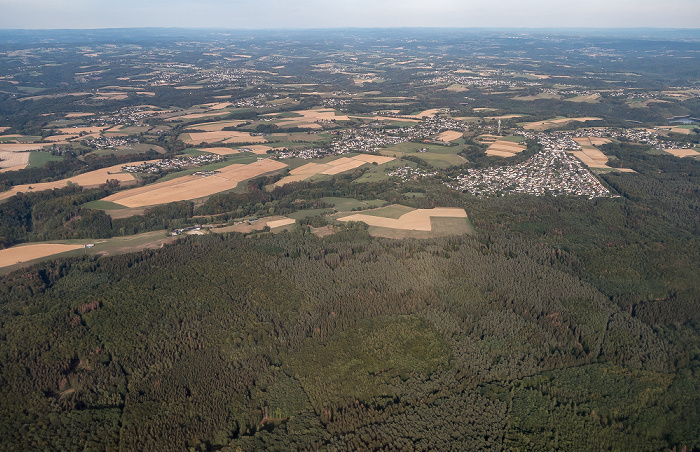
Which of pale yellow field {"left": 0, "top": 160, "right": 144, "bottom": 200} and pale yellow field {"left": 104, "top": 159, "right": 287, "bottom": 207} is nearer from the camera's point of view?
pale yellow field {"left": 104, "top": 159, "right": 287, "bottom": 207}

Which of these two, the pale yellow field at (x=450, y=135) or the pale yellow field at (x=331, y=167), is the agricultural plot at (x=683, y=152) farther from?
the pale yellow field at (x=331, y=167)

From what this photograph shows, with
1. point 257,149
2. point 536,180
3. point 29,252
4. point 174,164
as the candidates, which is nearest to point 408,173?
point 536,180

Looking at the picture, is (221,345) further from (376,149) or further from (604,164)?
(604,164)

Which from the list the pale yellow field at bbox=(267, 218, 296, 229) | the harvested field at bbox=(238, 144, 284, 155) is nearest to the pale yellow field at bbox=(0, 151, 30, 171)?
the harvested field at bbox=(238, 144, 284, 155)

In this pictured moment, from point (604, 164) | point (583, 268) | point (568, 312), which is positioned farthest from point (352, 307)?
point (604, 164)

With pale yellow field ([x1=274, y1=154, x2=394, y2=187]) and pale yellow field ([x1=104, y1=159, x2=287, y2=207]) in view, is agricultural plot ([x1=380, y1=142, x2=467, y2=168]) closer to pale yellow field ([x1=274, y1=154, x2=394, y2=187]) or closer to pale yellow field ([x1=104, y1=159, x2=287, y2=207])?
pale yellow field ([x1=274, y1=154, x2=394, y2=187])

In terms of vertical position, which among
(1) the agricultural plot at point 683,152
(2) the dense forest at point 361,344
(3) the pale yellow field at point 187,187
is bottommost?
(2) the dense forest at point 361,344

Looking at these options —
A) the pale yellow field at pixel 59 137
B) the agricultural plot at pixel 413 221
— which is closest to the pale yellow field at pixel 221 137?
the pale yellow field at pixel 59 137
